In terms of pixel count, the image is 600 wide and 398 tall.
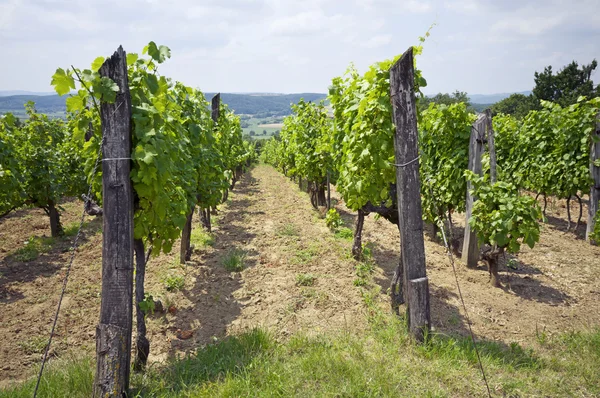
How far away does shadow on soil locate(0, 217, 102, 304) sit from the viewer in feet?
20.7

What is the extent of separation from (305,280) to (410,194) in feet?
8.93

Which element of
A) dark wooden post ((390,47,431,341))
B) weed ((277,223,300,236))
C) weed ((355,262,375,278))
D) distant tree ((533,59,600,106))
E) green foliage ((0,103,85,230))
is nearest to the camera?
dark wooden post ((390,47,431,341))

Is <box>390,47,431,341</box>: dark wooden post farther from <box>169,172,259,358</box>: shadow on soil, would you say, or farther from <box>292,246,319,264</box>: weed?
<box>292,246,319,264</box>: weed

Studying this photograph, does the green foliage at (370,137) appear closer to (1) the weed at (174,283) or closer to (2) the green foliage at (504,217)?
(2) the green foliage at (504,217)

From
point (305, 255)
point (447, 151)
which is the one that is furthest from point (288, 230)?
point (447, 151)

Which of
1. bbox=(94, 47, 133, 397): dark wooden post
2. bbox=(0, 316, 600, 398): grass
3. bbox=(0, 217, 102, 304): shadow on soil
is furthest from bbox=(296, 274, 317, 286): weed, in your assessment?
bbox=(0, 217, 102, 304): shadow on soil

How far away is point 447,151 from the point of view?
7875 mm

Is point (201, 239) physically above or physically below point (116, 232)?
below

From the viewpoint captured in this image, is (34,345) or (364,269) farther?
(364,269)

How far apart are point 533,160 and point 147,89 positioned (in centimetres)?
1108

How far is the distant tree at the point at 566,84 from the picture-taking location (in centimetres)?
3444

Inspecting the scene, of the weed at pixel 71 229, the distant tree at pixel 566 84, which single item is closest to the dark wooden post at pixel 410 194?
the weed at pixel 71 229

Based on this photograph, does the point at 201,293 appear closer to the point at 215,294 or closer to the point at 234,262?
the point at 215,294

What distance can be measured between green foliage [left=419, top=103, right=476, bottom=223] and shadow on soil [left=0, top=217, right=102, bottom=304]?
26.6 feet
